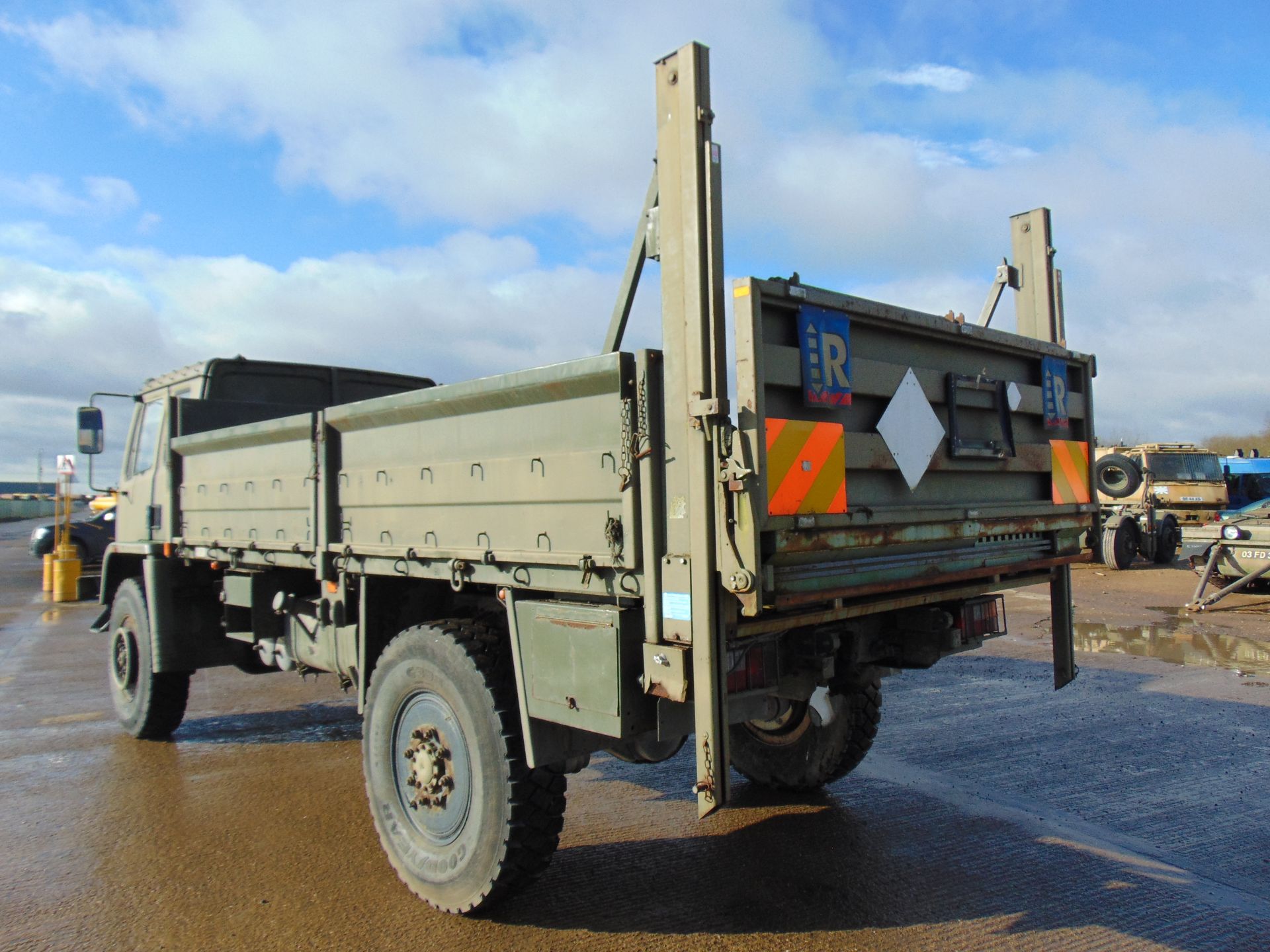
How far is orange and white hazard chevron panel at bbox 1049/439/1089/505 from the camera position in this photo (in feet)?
14.2

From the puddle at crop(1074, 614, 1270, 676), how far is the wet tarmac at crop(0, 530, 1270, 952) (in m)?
1.33

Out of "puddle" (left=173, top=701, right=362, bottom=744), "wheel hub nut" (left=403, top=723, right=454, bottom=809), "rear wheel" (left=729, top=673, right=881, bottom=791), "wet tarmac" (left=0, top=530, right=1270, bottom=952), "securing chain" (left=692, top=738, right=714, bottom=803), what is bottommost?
"wet tarmac" (left=0, top=530, right=1270, bottom=952)

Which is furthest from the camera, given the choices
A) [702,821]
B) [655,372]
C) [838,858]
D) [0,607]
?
[0,607]

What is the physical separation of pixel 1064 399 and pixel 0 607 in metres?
15.8

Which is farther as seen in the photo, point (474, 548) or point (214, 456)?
point (214, 456)

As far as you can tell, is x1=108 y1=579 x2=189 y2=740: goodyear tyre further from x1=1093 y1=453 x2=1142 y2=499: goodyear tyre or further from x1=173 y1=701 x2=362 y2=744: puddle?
x1=1093 y1=453 x2=1142 y2=499: goodyear tyre

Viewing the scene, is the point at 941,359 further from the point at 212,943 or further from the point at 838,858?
the point at 212,943

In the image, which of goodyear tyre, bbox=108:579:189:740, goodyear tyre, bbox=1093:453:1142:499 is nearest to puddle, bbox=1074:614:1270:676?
goodyear tyre, bbox=1093:453:1142:499

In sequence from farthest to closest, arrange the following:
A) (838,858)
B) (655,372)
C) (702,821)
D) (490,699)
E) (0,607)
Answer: (0,607), (702,821), (838,858), (490,699), (655,372)

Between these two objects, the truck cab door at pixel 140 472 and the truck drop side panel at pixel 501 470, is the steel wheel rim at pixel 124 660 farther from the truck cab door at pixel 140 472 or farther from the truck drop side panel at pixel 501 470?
the truck drop side panel at pixel 501 470

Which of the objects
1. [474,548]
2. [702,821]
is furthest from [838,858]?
[474,548]

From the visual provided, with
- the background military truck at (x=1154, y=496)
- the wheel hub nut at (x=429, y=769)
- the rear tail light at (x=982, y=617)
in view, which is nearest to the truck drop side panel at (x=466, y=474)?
the wheel hub nut at (x=429, y=769)

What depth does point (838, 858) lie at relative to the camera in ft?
13.5

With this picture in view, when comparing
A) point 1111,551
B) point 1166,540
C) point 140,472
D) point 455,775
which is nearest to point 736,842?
point 455,775
